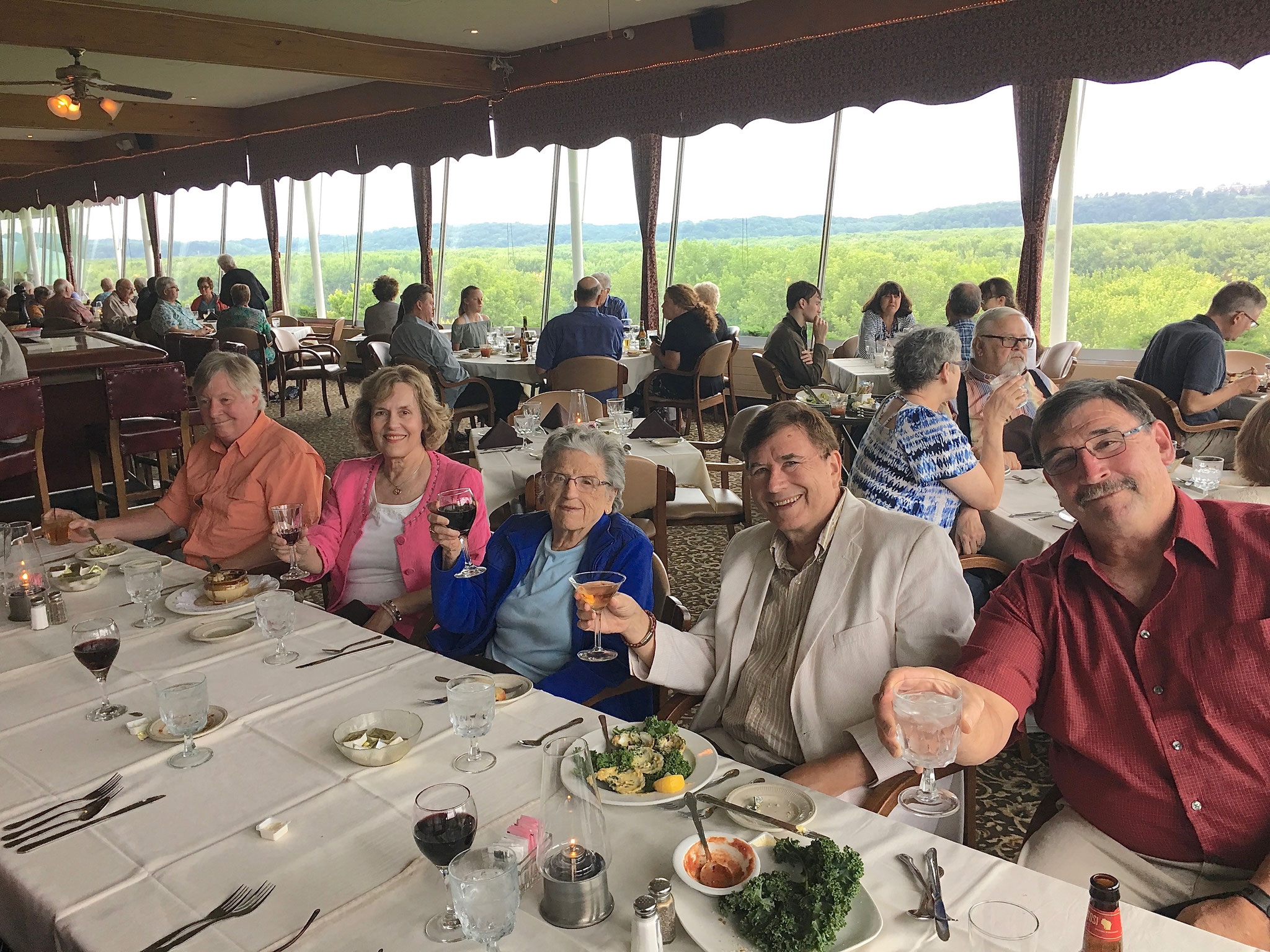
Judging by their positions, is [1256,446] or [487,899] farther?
[1256,446]

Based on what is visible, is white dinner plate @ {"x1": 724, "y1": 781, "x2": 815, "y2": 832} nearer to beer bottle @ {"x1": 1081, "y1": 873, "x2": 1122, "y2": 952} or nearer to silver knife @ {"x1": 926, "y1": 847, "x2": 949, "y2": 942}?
silver knife @ {"x1": 926, "y1": 847, "x2": 949, "y2": 942}

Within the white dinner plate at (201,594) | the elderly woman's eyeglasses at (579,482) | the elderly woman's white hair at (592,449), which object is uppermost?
the elderly woman's white hair at (592,449)

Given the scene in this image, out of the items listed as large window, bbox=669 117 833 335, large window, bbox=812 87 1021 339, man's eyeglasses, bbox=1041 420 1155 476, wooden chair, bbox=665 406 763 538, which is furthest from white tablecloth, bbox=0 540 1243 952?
large window, bbox=669 117 833 335

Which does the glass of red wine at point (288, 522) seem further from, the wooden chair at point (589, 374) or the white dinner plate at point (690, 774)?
the wooden chair at point (589, 374)

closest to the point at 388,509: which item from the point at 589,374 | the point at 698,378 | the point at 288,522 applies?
the point at 288,522

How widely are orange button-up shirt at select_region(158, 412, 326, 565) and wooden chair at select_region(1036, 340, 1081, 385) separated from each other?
613 centimetres

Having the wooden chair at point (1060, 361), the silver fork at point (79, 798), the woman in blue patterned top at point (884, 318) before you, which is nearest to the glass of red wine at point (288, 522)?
the silver fork at point (79, 798)

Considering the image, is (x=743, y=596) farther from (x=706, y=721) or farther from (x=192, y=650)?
(x=192, y=650)

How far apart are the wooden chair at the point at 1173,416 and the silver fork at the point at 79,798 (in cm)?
497

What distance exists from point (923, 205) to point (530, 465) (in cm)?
610

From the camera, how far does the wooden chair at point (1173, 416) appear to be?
198 inches

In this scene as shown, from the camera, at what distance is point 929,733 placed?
1430 mm

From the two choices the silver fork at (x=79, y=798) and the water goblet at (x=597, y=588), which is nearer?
the silver fork at (x=79, y=798)

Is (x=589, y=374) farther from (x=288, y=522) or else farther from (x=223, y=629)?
(x=223, y=629)
